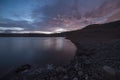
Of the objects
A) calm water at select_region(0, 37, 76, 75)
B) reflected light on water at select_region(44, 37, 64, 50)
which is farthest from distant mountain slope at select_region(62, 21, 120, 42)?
calm water at select_region(0, 37, 76, 75)

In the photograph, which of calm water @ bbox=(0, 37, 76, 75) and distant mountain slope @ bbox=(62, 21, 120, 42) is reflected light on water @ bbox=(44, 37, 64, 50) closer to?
calm water @ bbox=(0, 37, 76, 75)

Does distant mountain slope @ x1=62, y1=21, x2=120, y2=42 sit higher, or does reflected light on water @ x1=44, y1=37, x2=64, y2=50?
distant mountain slope @ x1=62, y1=21, x2=120, y2=42

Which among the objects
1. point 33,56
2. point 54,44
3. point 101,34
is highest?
point 101,34

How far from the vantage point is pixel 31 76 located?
391 inches

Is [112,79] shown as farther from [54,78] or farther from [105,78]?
[54,78]

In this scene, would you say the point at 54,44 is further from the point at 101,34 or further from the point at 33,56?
the point at 101,34

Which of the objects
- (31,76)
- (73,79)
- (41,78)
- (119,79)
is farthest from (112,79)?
(31,76)

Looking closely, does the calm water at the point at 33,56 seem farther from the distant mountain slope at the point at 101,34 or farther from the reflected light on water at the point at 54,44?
the distant mountain slope at the point at 101,34

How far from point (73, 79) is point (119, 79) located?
2735mm

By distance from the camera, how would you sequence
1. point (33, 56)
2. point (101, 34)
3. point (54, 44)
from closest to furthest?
point (33, 56) → point (54, 44) → point (101, 34)

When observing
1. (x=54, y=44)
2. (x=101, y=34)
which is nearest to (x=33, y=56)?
(x=54, y=44)

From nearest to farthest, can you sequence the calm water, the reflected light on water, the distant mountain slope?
the calm water, the reflected light on water, the distant mountain slope

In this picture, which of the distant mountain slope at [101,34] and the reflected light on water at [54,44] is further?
the distant mountain slope at [101,34]

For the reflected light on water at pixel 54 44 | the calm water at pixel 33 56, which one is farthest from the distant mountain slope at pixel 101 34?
the calm water at pixel 33 56
